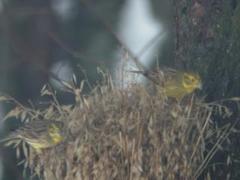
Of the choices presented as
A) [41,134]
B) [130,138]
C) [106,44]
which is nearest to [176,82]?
Answer: [130,138]

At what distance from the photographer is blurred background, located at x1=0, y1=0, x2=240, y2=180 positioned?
578cm

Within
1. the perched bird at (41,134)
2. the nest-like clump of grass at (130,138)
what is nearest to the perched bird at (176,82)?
the nest-like clump of grass at (130,138)

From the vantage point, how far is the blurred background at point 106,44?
19.0 feet

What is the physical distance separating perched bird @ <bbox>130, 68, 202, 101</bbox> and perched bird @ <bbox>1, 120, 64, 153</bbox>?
0.51m

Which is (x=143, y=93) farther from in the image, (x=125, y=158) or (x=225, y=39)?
(x=225, y=39)

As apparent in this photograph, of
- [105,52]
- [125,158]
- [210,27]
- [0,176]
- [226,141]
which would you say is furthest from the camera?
[105,52]

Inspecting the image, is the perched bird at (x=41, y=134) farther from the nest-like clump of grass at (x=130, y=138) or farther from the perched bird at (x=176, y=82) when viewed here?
the perched bird at (x=176, y=82)

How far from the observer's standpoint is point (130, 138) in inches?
207

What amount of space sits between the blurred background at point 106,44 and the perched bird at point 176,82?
0.15m

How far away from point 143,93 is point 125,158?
0.33 meters

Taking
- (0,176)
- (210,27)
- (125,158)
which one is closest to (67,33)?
(0,176)

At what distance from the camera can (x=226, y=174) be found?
A: 567 cm

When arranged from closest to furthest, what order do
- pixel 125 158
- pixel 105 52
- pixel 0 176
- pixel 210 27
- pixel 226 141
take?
pixel 125 158 → pixel 226 141 → pixel 210 27 → pixel 0 176 → pixel 105 52

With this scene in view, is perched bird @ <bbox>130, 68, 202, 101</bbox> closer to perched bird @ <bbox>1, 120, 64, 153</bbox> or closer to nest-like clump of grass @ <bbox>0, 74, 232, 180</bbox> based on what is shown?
nest-like clump of grass @ <bbox>0, 74, 232, 180</bbox>
